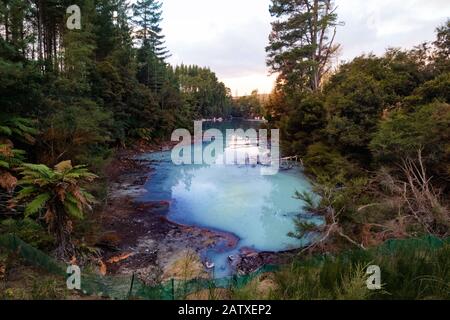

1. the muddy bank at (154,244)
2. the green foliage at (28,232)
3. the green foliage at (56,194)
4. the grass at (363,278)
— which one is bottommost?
the muddy bank at (154,244)

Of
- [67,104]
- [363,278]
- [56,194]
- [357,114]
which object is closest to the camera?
[363,278]

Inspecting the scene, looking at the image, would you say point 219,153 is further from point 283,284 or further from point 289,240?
point 283,284

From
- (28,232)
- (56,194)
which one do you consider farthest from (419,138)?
(28,232)

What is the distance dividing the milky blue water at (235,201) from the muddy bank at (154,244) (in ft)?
1.48

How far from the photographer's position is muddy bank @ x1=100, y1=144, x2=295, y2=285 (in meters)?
7.75

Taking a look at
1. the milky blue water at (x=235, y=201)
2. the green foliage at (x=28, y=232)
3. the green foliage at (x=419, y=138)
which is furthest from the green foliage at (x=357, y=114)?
the green foliage at (x=28, y=232)

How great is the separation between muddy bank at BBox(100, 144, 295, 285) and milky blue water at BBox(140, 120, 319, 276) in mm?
450

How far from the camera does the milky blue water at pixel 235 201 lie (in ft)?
32.4

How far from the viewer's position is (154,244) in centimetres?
935

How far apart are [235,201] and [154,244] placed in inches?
202

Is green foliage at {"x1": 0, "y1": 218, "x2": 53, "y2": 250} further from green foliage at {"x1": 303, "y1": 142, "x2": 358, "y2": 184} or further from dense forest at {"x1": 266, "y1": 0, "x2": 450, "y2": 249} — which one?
green foliage at {"x1": 303, "y1": 142, "x2": 358, "y2": 184}

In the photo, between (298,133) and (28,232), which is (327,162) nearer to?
(298,133)

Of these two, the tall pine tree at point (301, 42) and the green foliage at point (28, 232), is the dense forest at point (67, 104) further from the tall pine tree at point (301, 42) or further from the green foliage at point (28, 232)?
the tall pine tree at point (301, 42)
